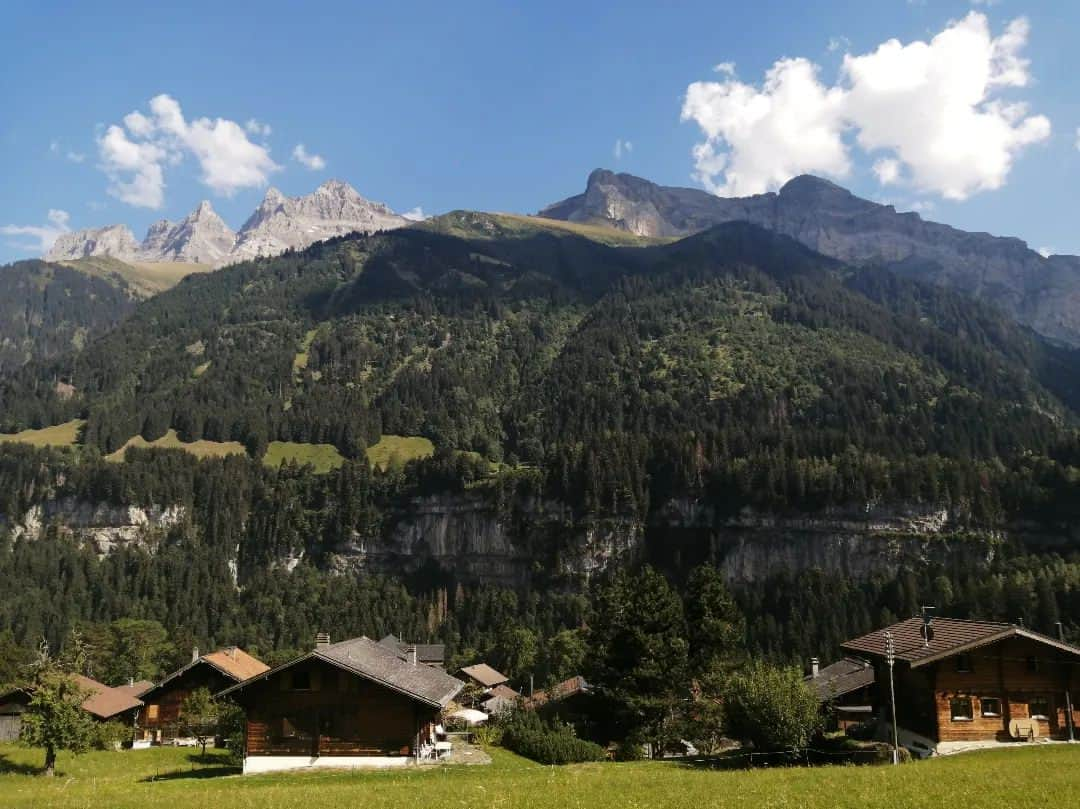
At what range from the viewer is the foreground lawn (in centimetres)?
2636

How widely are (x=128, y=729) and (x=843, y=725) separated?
54891 mm

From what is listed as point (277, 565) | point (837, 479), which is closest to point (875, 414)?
point (837, 479)

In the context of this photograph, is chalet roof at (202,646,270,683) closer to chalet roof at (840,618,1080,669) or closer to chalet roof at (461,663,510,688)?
chalet roof at (461,663,510,688)

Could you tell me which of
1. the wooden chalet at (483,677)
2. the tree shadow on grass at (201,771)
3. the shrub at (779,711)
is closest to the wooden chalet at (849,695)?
the shrub at (779,711)

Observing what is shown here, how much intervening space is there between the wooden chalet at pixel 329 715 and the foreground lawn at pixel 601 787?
2893 mm

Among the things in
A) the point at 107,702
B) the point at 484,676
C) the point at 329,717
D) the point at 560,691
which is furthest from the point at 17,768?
the point at 484,676

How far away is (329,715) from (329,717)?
11 centimetres

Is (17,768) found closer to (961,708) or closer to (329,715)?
(329,715)

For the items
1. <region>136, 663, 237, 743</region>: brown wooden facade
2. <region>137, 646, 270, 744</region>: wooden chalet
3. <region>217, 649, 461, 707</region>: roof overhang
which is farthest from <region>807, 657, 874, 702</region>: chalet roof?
<region>136, 663, 237, 743</region>: brown wooden facade

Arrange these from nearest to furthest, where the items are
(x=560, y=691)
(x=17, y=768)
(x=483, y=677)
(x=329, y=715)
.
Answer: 1. (x=329, y=715)
2. (x=17, y=768)
3. (x=560, y=691)
4. (x=483, y=677)

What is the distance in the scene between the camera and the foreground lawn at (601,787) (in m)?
26.4

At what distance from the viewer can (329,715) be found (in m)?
46.1


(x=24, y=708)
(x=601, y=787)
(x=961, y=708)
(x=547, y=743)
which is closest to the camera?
(x=601, y=787)

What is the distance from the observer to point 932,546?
146500 millimetres
